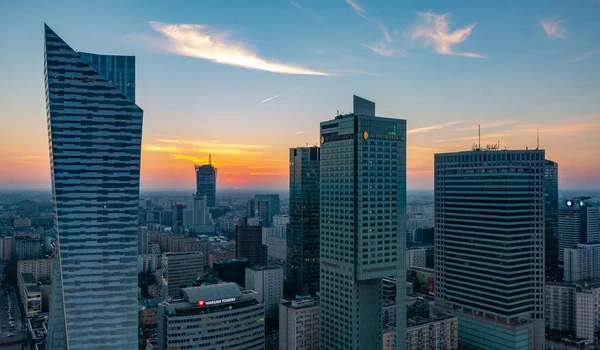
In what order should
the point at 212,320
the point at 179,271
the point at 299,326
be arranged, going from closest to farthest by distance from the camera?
the point at 212,320 → the point at 299,326 → the point at 179,271

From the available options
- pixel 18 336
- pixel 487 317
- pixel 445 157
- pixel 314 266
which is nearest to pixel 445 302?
pixel 487 317

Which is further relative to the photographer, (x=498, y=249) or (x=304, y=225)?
(x=304, y=225)

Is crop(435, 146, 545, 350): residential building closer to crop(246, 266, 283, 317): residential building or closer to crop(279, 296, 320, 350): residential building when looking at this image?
crop(279, 296, 320, 350): residential building

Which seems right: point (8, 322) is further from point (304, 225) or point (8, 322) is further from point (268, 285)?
point (304, 225)

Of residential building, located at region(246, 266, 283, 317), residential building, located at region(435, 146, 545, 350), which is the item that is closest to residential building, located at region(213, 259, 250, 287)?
residential building, located at region(246, 266, 283, 317)

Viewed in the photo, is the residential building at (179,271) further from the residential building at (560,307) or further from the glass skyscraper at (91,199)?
the residential building at (560,307)

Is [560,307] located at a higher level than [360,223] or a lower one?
lower

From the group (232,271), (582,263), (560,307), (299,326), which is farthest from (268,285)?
(582,263)

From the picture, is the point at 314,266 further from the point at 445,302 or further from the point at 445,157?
the point at 445,157
